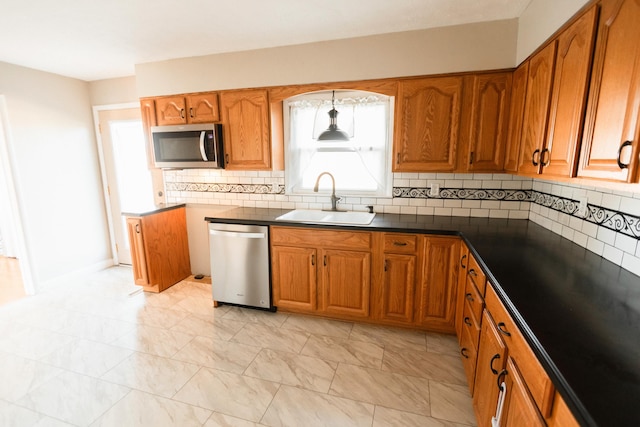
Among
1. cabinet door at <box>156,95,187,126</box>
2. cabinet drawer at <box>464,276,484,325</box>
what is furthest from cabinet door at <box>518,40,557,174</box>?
cabinet door at <box>156,95,187,126</box>

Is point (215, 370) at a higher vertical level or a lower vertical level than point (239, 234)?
lower

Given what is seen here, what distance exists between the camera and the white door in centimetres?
372

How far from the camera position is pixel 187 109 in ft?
9.93

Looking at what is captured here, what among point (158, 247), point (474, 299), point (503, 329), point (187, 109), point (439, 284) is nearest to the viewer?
point (503, 329)

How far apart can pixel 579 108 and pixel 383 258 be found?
1.51 m

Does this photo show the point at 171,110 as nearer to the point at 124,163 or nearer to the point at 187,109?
the point at 187,109

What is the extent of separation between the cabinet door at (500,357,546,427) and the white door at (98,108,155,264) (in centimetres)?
381

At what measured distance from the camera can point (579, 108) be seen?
1.37 metres

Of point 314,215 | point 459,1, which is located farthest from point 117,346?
point 459,1

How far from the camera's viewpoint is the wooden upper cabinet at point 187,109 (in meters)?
2.94

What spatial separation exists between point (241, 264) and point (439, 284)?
1721 mm

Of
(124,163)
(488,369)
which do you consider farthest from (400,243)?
(124,163)

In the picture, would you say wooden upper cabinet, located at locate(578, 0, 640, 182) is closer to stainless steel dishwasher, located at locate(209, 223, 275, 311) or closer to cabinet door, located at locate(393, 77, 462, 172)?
cabinet door, located at locate(393, 77, 462, 172)

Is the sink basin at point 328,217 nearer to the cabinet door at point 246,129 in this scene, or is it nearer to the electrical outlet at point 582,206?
the cabinet door at point 246,129
